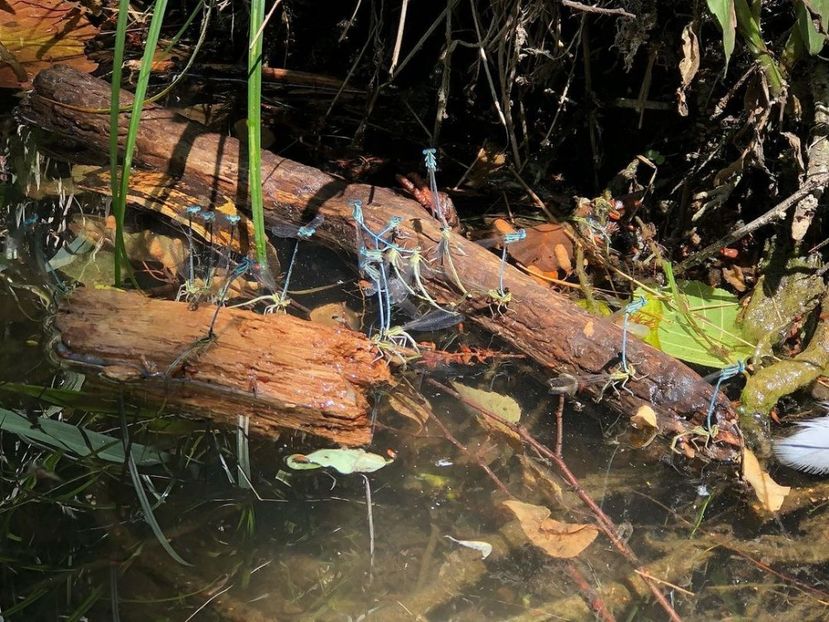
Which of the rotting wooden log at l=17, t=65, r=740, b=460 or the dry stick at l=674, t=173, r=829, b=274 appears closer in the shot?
the rotting wooden log at l=17, t=65, r=740, b=460

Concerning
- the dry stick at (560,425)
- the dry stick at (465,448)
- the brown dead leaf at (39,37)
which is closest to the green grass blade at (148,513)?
the dry stick at (465,448)

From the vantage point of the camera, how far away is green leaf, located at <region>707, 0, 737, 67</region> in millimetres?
1661

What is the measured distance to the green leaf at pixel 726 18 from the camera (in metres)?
1.66

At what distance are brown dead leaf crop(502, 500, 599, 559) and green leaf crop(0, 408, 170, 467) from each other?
780mm

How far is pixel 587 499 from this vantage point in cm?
163

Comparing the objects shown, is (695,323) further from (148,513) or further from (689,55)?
(148,513)

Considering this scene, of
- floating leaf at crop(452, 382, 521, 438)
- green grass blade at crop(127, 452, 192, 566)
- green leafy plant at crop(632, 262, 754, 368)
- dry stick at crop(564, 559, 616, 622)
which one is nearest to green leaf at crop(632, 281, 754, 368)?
green leafy plant at crop(632, 262, 754, 368)

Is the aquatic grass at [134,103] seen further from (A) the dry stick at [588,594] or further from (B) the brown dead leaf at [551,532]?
(A) the dry stick at [588,594]

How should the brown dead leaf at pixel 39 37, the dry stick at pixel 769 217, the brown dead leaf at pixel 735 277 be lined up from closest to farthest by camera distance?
1. the dry stick at pixel 769 217
2. the brown dead leaf at pixel 735 277
3. the brown dead leaf at pixel 39 37

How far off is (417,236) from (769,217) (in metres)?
0.96

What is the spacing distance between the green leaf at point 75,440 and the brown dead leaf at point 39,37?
1864 millimetres

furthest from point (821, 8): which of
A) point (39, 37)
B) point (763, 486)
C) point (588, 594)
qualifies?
point (39, 37)

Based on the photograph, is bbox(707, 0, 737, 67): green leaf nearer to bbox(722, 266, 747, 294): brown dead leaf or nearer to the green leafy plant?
the green leafy plant

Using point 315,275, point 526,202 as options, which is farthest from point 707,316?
point 315,275
